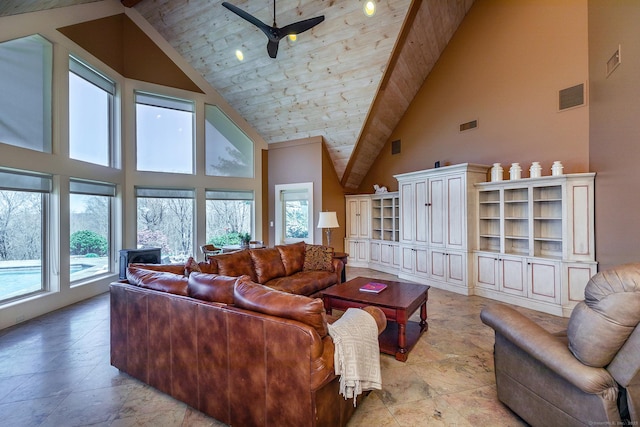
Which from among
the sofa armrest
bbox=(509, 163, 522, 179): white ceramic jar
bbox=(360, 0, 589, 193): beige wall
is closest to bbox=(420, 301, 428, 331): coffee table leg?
the sofa armrest

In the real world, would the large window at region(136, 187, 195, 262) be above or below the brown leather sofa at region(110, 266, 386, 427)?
above

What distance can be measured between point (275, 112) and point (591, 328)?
6.14m

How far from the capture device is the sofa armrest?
139 centimetres

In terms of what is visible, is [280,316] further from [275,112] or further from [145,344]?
[275,112]

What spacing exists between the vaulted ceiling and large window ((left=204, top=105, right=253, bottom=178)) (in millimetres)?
446

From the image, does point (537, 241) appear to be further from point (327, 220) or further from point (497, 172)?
point (327, 220)

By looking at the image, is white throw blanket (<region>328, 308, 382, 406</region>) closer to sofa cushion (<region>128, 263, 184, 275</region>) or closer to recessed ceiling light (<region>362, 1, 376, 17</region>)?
sofa cushion (<region>128, 263, 184, 275</region>)

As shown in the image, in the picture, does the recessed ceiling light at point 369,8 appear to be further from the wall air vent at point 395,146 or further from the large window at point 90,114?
the large window at point 90,114

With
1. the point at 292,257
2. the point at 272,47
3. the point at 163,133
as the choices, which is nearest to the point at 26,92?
the point at 163,133

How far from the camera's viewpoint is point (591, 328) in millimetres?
1411

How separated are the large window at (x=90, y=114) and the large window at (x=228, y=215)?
6.90 feet

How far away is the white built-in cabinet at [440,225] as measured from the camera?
15.4ft

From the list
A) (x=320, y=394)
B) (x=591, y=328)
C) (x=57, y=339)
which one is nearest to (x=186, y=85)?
(x=57, y=339)

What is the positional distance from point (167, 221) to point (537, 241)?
6685 millimetres
